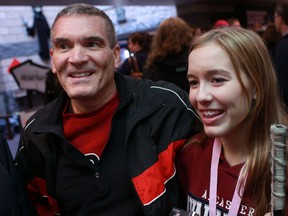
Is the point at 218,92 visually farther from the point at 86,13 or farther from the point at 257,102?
the point at 86,13

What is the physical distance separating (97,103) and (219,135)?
0.53 m

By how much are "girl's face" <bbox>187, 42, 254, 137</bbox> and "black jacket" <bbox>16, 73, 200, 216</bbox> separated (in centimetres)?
25

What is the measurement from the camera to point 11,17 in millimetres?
6539

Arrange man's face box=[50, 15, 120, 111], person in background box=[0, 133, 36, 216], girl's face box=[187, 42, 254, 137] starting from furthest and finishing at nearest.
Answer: man's face box=[50, 15, 120, 111] < person in background box=[0, 133, 36, 216] < girl's face box=[187, 42, 254, 137]

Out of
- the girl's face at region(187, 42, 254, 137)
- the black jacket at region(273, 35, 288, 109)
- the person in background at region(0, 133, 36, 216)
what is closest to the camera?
the girl's face at region(187, 42, 254, 137)

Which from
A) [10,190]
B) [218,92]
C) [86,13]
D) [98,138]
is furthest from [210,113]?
[10,190]

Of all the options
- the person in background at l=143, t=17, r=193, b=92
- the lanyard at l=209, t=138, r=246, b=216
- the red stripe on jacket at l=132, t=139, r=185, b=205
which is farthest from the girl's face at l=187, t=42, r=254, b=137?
the person in background at l=143, t=17, r=193, b=92

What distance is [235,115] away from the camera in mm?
1074

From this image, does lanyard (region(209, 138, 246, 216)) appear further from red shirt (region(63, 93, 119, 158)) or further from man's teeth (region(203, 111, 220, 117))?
red shirt (region(63, 93, 119, 158))

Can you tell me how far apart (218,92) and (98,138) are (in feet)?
1.75

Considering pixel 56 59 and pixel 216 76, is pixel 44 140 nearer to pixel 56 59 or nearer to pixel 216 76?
pixel 56 59

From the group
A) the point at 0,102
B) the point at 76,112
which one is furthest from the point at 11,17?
the point at 76,112

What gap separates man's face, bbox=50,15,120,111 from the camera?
50.4 inches

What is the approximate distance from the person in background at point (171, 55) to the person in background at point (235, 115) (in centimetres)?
182
